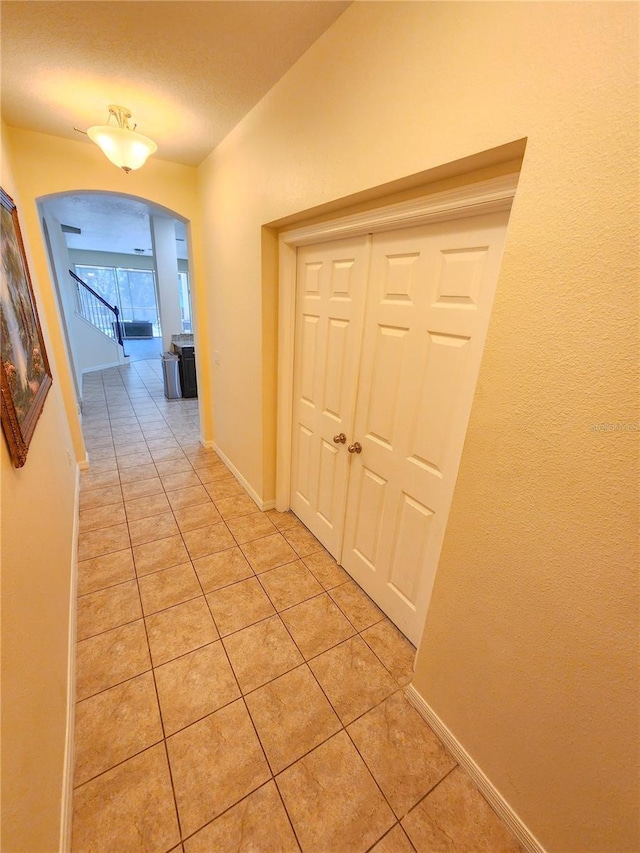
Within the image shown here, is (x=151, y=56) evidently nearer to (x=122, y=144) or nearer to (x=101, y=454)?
(x=122, y=144)

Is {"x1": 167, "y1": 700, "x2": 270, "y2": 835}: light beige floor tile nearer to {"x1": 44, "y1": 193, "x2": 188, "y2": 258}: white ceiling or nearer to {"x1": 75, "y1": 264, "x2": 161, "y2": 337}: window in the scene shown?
{"x1": 44, "y1": 193, "x2": 188, "y2": 258}: white ceiling

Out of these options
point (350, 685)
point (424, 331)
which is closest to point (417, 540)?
point (350, 685)

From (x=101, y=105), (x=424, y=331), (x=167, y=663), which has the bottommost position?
(x=167, y=663)

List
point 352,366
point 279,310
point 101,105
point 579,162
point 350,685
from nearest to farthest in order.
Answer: point 579,162 < point 350,685 < point 352,366 < point 101,105 < point 279,310

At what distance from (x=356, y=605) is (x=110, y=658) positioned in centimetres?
127

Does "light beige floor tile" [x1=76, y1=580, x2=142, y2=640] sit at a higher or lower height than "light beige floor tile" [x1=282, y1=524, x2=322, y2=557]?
lower

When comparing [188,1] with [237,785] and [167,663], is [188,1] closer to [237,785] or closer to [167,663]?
[167,663]

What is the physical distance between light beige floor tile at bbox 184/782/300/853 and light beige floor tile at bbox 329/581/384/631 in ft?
2.62

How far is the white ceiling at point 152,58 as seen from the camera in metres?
1.36

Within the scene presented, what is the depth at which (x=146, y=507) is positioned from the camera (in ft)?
9.07

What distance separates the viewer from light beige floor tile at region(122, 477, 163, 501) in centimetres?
292

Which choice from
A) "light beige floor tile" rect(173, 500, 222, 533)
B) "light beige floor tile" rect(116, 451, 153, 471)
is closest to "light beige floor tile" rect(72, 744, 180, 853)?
"light beige floor tile" rect(173, 500, 222, 533)

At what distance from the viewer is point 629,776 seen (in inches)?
33.1

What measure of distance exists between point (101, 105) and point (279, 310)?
159 centimetres
